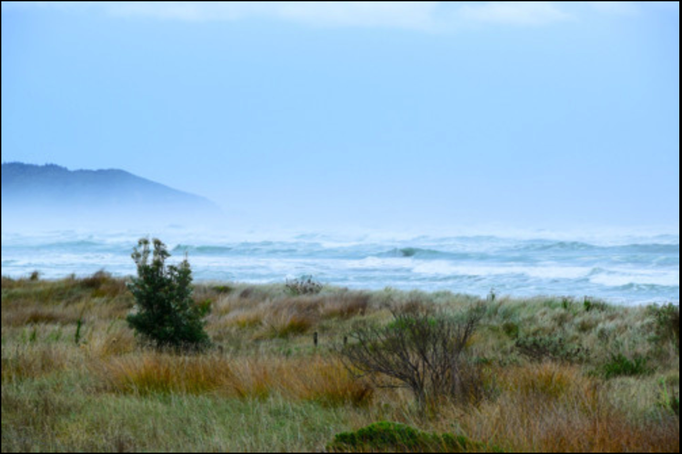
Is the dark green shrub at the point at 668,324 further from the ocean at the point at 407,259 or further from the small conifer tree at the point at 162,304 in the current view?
the ocean at the point at 407,259

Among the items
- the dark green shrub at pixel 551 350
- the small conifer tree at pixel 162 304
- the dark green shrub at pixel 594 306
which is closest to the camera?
the dark green shrub at pixel 551 350

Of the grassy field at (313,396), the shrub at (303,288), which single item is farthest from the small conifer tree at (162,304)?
the shrub at (303,288)

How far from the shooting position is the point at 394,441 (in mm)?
3420

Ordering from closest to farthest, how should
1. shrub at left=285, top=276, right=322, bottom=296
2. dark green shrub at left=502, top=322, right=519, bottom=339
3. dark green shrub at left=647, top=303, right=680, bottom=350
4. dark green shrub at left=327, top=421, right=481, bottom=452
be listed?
dark green shrub at left=327, top=421, right=481, bottom=452 < dark green shrub at left=647, top=303, right=680, bottom=350 < dark green shrub at left=502, top=322, right=519, bottom=339 < shrub at left=285, top=276, right=322, bottom=296

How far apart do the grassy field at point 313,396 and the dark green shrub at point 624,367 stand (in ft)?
0.06

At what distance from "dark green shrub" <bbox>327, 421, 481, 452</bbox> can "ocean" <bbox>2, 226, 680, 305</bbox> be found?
635 inches

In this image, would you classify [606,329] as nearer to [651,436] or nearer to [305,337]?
[305,337]

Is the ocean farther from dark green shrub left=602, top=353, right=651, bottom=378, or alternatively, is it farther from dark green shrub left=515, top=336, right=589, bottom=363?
dark green shrub left=602, top=353, right=651, bottom=378

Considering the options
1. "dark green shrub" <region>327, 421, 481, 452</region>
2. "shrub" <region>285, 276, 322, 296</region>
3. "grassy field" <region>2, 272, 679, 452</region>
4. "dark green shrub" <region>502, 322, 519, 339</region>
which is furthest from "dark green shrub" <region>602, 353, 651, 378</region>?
"shrub" <region>285, 276, 322, 296</region>

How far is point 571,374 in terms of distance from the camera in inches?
229

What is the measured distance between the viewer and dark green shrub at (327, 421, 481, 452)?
330 cm

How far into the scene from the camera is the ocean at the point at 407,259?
23.1 metres

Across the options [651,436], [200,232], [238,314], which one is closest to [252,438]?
[651,436]

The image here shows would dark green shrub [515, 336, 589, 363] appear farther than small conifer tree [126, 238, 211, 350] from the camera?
No
